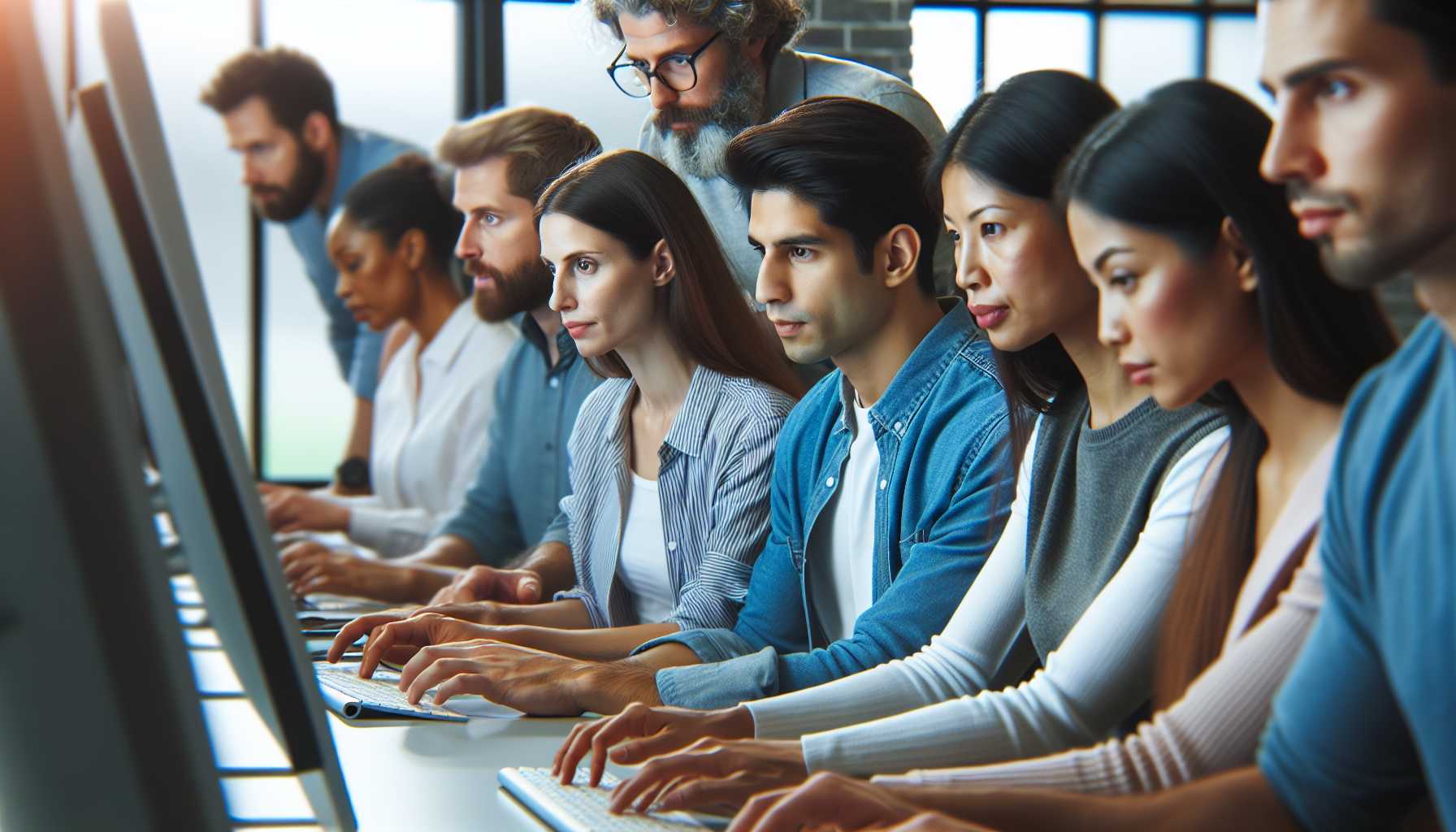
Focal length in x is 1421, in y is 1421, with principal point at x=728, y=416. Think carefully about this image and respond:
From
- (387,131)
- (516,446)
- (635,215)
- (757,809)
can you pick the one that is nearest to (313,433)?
(387,131)

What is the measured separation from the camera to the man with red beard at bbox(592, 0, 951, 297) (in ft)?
5.32

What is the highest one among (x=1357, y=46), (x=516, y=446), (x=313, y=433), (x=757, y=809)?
(x=1357, y=46)

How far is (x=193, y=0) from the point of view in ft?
14.2

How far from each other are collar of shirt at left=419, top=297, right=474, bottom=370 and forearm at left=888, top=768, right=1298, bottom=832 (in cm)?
202

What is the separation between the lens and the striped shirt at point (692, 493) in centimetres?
149

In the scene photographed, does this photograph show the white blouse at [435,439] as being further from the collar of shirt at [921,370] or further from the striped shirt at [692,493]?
the collar of shirt at [921,370]

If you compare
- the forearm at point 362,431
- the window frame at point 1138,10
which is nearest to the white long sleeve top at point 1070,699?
the forearm at point 362,431

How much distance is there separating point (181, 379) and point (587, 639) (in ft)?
3.15

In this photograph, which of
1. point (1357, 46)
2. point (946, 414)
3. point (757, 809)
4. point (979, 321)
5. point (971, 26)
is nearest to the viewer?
point (1357, 46)

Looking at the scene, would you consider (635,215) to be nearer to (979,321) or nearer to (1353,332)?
(979,321)

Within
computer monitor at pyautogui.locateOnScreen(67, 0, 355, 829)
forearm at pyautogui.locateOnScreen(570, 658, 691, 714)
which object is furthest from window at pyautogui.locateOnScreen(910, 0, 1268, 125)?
computer monitor at pyautogui.locateOnScreen(67, 0, 355, 829)

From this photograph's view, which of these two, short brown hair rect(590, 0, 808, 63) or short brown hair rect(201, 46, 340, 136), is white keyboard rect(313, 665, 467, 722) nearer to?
short brown hair rect(590, 0, 808, 63)

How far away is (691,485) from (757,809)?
0.90 m

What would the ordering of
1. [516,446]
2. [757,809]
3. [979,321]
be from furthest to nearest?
[516,446], [979,321], [757,809]
